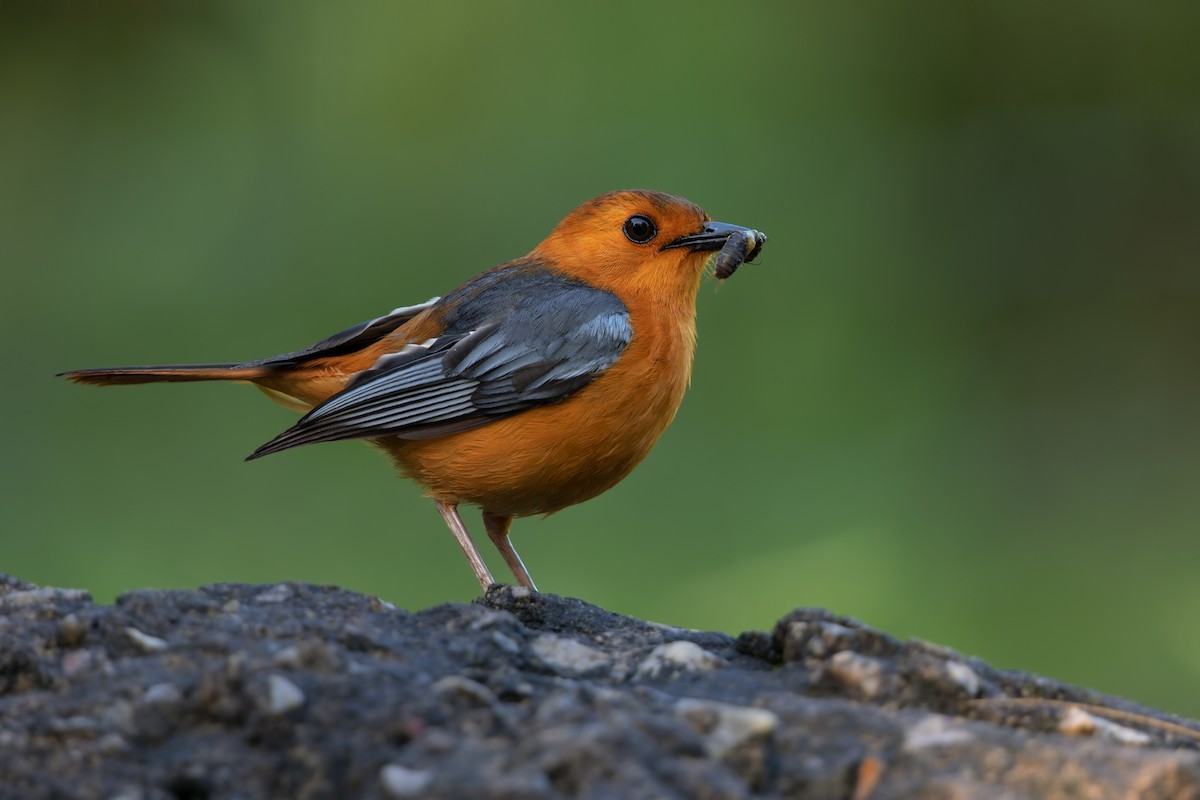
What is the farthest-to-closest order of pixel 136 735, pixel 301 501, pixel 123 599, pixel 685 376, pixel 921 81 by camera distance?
pixel 921 81
pixel 301 501
pixel 685 376
pixel 123 599
pixel 136 735

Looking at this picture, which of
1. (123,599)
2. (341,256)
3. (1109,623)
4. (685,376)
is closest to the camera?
(123,599)

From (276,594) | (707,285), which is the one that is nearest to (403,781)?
(276,594)

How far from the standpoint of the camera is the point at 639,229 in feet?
16.2

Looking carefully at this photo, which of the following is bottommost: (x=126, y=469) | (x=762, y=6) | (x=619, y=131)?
(x=126, y=469)

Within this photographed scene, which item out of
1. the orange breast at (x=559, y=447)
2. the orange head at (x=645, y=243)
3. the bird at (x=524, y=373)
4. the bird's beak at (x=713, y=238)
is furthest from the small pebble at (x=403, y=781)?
the bird's beak at (x=713, y=238)

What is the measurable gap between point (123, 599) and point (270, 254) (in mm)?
4469

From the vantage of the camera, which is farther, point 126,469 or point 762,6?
point 762,6

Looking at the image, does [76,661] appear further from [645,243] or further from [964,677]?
[645,243]

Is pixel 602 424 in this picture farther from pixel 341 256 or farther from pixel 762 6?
pixel 762 6

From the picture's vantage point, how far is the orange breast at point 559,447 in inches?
166

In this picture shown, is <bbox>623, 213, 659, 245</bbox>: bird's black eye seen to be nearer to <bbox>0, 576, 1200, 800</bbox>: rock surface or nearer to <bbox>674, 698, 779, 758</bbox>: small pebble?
<bbox>0, 576, 1200, 800</bbox>: rock surface

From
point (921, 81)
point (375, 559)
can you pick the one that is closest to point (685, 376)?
point (375, 559)

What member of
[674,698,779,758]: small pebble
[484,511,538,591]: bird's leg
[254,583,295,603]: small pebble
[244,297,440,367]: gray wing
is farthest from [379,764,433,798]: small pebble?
[244,297,440,367]: gray wing

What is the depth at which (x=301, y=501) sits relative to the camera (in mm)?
5988
